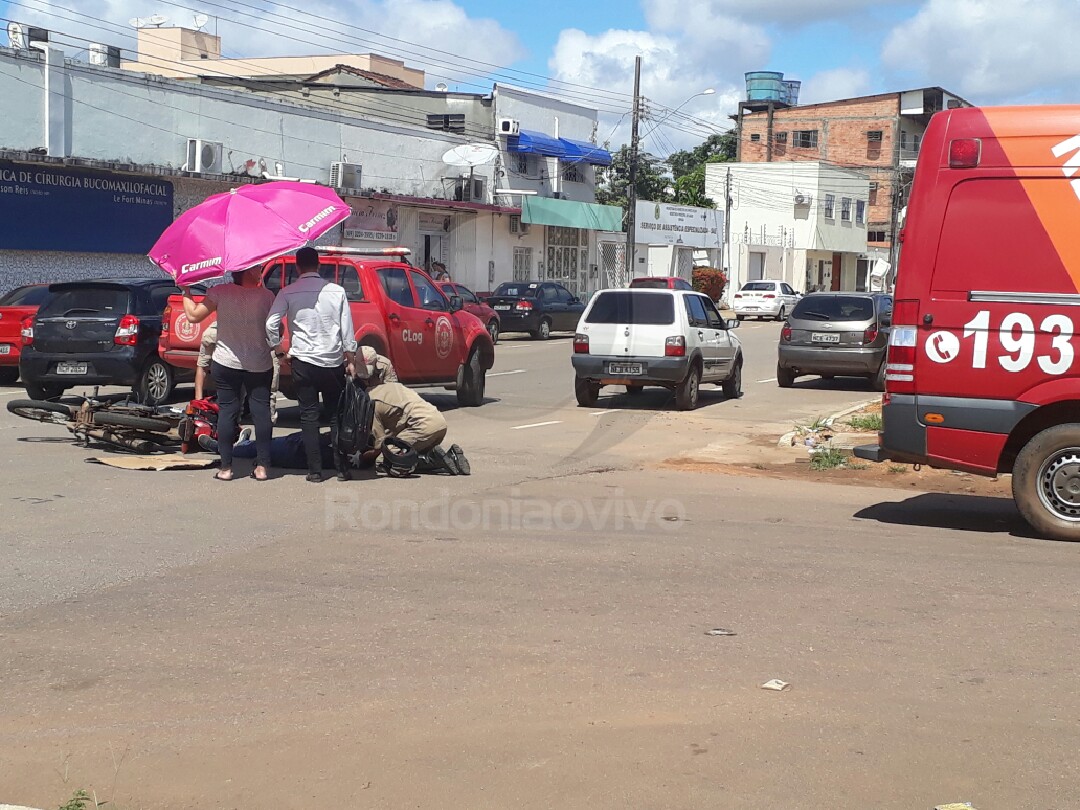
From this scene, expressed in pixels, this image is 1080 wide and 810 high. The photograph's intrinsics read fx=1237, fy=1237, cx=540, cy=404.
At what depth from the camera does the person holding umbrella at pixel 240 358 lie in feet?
33.2

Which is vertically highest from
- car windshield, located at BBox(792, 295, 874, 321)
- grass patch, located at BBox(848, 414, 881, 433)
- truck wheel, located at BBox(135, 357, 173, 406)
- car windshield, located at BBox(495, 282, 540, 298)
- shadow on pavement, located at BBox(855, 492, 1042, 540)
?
car windshield, located at BBox(495, 282, 540, 298)

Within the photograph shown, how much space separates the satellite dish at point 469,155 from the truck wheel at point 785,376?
20.4 meters

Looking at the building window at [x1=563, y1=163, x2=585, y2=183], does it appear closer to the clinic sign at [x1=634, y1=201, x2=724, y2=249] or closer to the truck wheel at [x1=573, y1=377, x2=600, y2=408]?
the clinic sign at [x1=634, y1=201, x2=724, y2=249]

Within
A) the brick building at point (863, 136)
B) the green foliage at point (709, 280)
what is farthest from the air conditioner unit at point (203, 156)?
the brick building at point (863, 136)

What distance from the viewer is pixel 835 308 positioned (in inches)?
853

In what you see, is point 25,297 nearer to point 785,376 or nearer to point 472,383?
point 472,383

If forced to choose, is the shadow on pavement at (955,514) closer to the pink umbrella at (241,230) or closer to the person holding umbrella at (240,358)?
the person holding umbrella at (240,358)

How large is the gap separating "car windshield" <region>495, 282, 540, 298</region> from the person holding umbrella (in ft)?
81.8

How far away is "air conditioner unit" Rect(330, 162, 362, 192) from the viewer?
35500 mm

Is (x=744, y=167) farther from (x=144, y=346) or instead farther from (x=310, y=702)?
(x=310, y=702)

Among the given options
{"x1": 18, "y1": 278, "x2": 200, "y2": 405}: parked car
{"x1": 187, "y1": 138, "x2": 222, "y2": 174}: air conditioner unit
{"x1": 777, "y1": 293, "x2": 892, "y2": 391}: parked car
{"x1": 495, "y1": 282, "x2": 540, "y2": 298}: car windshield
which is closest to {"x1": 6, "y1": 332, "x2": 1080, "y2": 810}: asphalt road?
{"x1": 18, "y1": 278, "x2": 200, "y2": 405}: parked car

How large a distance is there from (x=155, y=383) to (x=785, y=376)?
435 inches

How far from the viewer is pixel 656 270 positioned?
56906 millimetres

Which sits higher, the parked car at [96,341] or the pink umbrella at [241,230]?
the pink umbrella at [241,230]
